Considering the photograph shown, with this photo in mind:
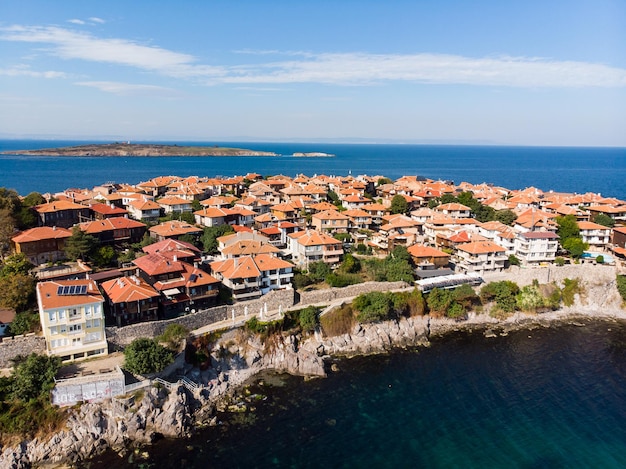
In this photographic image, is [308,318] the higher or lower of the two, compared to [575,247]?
lower

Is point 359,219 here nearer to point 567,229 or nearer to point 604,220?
point 567,229

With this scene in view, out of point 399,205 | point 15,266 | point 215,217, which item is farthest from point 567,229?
point 15,266

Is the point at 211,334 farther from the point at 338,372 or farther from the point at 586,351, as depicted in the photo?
the point at 586,351

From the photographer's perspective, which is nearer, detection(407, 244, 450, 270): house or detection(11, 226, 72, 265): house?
detection(11, 226, 72, 265): house

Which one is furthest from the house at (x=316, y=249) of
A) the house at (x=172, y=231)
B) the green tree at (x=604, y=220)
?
the green tree at (x=604, y=220)

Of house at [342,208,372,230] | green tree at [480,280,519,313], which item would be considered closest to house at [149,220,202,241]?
house at [342,208,372,230]

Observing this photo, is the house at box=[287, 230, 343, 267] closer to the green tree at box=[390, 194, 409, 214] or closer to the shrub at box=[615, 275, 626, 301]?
the green tree at box=[390, 194, 409, 214]

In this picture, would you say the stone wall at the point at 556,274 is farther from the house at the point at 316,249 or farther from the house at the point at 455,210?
the house at the point at 455,210

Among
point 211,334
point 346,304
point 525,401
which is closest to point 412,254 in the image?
point 346,304
